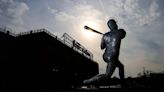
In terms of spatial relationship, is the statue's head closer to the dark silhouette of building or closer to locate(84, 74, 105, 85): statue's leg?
locate(84, 74, 105, 85): statue's leg

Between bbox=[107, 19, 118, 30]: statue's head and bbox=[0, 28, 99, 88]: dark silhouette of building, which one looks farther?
bbox=[0, 28, 99, 88]: dark silhouette of building

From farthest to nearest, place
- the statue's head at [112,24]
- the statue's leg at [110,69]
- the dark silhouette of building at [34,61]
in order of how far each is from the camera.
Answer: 1. the dark silhouette of building at [34,61]
2. the statue's head at [112,24]
3. the statue's leg at [110,69]

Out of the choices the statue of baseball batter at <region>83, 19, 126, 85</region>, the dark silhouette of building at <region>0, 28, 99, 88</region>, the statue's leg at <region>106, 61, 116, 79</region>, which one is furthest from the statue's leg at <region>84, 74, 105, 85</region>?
the dark silhouette of building at <region>0, 28, 99, 88</region>

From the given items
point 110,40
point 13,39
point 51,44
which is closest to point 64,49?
point 51,44

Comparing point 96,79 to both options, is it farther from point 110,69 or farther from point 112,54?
point 112,54

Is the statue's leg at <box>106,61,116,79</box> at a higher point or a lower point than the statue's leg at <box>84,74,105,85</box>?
higher

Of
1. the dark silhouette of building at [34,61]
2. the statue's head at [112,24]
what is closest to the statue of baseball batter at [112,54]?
the statue's head at [112,24]

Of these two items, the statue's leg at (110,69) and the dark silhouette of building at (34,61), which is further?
the dark silhouette of building at (34,61)

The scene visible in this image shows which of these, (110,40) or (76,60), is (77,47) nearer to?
(76,60)

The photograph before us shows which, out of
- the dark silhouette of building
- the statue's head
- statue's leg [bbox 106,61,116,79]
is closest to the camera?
statue's leg [bbox 106,61,116,79]

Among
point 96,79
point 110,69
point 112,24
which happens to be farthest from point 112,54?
point 112,24

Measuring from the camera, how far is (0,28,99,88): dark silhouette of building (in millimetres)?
29672

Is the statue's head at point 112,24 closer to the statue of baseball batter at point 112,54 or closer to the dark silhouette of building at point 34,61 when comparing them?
the statue of baseball batter at point 112,54

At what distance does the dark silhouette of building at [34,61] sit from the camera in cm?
Result: 2967
